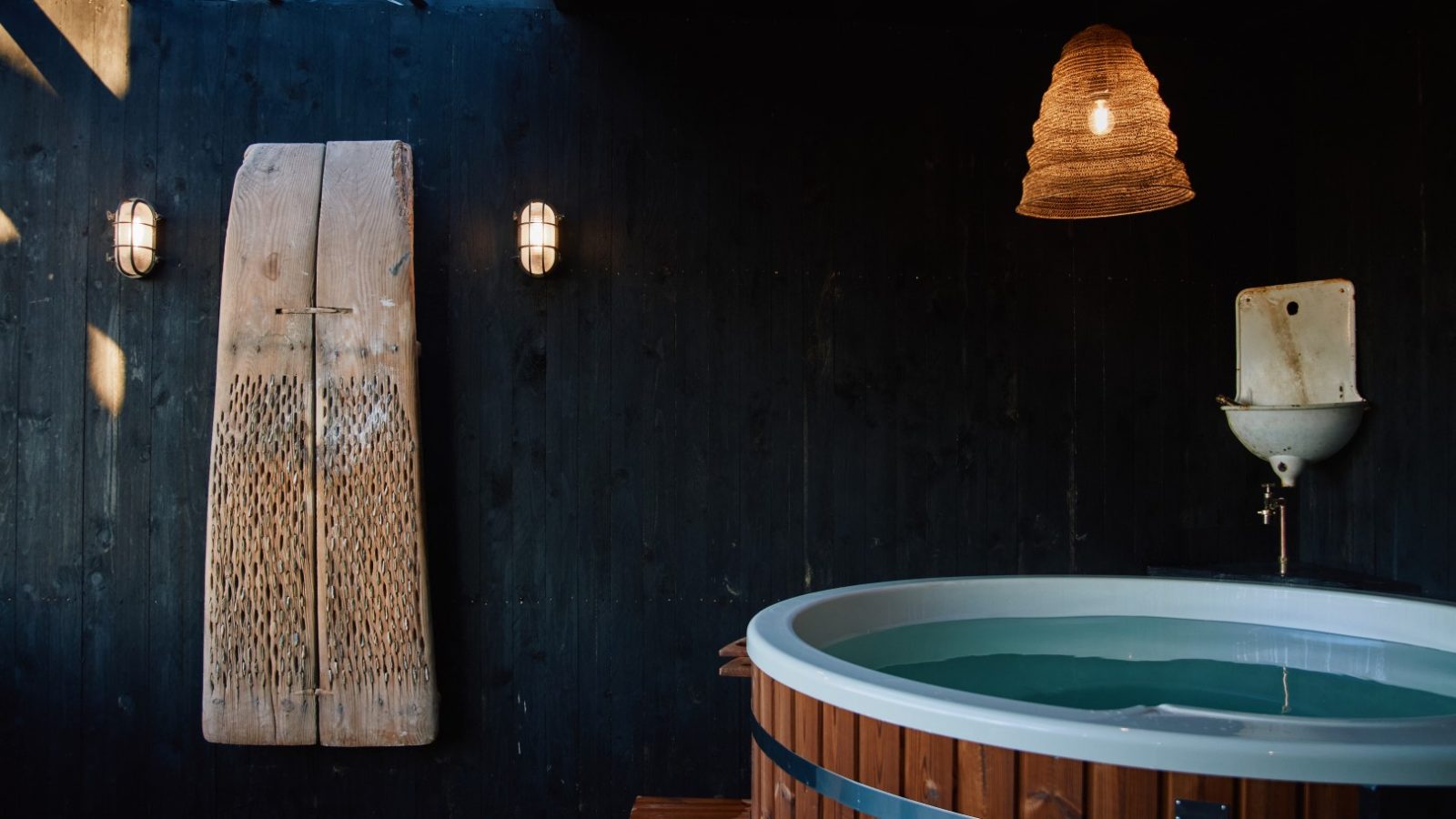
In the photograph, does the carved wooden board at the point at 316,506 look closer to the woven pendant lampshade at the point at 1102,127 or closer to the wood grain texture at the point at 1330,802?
the woven pendant lampshade at the point at 1102,127

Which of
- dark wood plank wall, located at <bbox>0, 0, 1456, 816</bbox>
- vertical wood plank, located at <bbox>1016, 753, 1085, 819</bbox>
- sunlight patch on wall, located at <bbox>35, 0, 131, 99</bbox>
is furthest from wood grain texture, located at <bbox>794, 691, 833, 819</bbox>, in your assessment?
sunlight patch on wall, located at <bbox>35, 0, 131, 99</bbox>

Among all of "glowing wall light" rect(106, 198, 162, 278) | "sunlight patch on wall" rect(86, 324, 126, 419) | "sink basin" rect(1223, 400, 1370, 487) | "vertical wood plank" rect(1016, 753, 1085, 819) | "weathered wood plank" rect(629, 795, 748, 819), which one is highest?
"glowing wall light" rect(106, 198, 162, 278)

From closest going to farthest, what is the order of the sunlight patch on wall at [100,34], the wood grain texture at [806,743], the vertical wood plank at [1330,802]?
the vertical wood plank at [1330,802] < the wood grain texture at [806,743] < the sunlight patch on wall at [100,34]

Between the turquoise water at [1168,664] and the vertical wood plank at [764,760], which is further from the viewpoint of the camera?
the turquoise water at [1168,664]

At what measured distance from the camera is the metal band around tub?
127 centimetres

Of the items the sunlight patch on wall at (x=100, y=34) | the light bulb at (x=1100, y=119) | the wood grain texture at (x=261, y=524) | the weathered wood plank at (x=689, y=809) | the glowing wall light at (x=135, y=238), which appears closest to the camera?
the light bulb at (x=1100, y=119)

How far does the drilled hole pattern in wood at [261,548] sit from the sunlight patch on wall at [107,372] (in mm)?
444

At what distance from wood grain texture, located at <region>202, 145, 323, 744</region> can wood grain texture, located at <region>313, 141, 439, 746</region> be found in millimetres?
54

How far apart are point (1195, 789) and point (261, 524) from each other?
264cm

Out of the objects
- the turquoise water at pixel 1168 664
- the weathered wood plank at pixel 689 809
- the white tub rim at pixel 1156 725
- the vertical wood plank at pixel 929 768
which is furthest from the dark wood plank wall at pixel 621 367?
the vertical wood plank at pixel 929 768

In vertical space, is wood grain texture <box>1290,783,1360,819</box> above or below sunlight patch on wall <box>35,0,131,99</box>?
below

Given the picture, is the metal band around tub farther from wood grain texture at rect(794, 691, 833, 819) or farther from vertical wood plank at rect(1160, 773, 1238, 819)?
vertical wood plank at rect(1160, 773, 1238, 819)

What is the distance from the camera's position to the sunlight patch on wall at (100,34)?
9.72 feet

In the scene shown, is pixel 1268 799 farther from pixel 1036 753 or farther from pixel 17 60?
pixel 17 60
